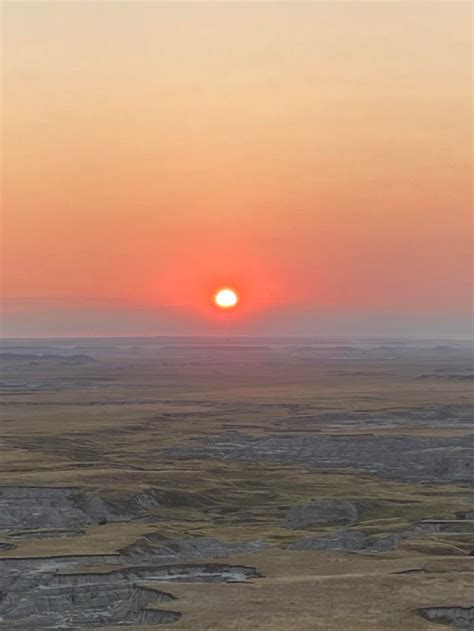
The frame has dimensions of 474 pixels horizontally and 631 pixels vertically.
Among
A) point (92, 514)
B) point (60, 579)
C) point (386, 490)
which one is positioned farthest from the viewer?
point (386, 490)

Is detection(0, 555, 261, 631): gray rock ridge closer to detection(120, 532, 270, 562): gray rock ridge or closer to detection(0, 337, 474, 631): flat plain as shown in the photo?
detection(0, 337, 474, 631): flat plain

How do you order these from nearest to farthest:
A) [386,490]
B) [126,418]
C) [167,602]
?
[167,602] < [386,490] < [126,418]

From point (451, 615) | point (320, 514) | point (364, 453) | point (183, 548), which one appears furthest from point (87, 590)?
point (364, 453)

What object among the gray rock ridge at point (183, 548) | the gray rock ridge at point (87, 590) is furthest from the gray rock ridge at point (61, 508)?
the gray rock ridge at point (87, 590)

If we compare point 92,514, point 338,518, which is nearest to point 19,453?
point 92,514

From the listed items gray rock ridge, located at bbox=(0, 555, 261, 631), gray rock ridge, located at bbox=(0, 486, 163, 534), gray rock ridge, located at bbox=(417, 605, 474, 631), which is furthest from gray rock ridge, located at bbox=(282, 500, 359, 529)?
gray rock ridge, located at bbox=(417, 605, 474, 631)

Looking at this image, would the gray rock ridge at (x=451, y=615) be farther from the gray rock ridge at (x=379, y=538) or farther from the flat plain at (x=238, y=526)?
the gray rock ridge at (x=379, y=538)

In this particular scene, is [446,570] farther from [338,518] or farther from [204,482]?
[204,482]

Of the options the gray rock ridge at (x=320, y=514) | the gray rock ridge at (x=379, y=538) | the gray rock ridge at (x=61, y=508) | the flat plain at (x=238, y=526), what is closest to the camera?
the flat plain at (x=238, y=526)
